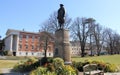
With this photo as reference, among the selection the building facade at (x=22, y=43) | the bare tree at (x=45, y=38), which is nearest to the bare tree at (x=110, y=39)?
the building facade at (x=22, y=43)

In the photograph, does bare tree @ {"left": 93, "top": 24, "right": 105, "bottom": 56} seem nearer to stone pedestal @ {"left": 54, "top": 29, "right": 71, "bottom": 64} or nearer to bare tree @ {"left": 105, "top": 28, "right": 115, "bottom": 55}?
bare tree @ {"left": 105, "top": 28, "right": 115, "bottom": 55}

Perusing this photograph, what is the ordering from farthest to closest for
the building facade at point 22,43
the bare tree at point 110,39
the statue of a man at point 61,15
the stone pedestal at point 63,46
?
1. the building facade at point 22,43
2. the bare tree at point 110,39
3. the statue of a man at point 61,15
4. the stone pedestal at point 63,46

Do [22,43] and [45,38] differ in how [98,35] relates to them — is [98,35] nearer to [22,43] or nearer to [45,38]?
[45,38]

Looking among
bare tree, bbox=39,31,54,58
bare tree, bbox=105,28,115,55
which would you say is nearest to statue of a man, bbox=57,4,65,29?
bare tree, bbox=39,31,54,58

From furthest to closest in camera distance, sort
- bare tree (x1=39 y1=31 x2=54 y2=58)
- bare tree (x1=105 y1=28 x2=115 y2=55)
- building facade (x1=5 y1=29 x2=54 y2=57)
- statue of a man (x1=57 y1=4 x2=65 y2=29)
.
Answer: building facade (x1=5 y1=29 x2=54 y2=57)
bare tree (x1=105 y1=28 x2=115 y2=55)
bare tree (x1=39 y1=31 x2=54 y2=58)
statue of a man (x1=57 y1=4 x2=65 y2=29)

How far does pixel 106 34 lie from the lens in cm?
7644

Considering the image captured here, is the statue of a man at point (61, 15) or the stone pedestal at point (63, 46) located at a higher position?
the statue of a man at point (61, 15)

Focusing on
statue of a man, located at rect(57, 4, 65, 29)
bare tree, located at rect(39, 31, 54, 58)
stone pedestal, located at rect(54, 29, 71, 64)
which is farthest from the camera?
bare tree, located at rect(39, 31, 54, 58)

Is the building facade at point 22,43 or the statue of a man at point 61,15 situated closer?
the statue of a man at point 61,15

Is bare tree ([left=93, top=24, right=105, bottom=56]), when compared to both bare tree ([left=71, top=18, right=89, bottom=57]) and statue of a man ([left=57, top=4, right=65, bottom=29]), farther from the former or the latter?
statue of a man ([left=57, top=4, right=65, bottom=29])

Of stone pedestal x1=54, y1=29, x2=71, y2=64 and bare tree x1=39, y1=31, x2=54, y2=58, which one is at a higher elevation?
bare tree x1=39, y1=31, x2=54, y2=58

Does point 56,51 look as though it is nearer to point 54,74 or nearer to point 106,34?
point 54,74

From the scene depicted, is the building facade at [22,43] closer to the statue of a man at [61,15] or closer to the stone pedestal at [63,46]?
the statue of a man at [61,15]

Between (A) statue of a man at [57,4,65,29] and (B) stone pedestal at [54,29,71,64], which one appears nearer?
(B) stone pedestal at [54,29,71,64]
